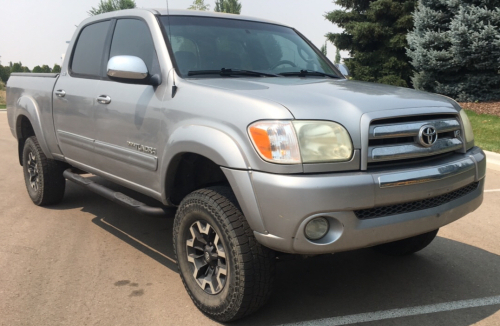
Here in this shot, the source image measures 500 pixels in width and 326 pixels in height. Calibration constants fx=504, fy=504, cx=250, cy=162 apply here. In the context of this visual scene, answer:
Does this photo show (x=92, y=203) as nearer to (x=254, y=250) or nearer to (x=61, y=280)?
(x=61, y=280)

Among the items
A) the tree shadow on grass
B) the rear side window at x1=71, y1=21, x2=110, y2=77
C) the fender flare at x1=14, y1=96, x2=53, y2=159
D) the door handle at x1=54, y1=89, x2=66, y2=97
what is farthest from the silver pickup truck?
the fender flare at x1=14, y1=96, x2=53, y2=159

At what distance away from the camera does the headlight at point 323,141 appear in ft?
8.87

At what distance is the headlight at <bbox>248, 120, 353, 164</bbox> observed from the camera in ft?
8.85

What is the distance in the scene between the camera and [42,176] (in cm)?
549

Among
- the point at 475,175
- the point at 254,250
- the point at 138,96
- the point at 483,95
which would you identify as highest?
the point at 138,96

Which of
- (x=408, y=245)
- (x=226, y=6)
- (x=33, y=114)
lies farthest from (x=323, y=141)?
(x=226, y=6)

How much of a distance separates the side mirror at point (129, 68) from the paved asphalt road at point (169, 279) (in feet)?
4.96

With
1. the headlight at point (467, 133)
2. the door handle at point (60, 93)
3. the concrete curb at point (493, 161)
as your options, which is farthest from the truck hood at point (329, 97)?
the concrete curb at point (493, 161)

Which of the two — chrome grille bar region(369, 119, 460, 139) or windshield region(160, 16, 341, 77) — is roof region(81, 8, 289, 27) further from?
chrome grille bar region(369, 119, 460, 139)

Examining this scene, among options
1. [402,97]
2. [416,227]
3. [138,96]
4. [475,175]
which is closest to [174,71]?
[138,96]

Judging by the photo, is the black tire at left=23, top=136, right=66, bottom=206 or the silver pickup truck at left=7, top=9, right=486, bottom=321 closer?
the silver pickup truck at left=7, top=9, right=486, bottom=321

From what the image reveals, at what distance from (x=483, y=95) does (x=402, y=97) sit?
13460mm

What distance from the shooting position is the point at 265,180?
2689mm

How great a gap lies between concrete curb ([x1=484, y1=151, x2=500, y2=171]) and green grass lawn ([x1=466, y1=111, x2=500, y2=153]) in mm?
512
